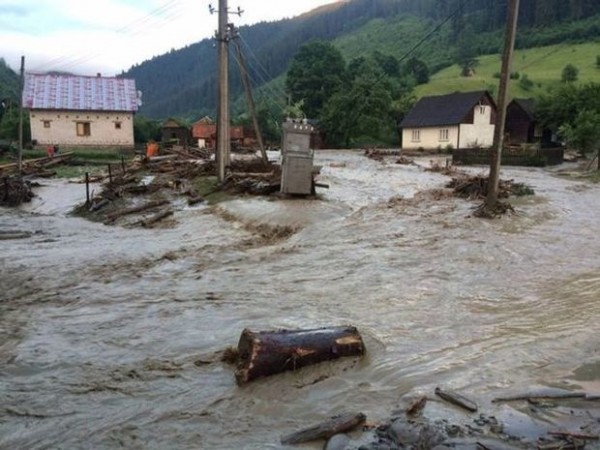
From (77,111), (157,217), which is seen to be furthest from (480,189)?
(77,111)

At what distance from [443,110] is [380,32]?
104 metres

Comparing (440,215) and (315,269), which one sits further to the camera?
(440,215)

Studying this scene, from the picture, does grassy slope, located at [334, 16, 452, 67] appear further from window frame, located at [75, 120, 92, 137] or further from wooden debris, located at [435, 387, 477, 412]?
wooden debris, located at [435, 387, 477, 412]

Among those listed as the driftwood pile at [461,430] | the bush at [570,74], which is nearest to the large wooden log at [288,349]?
the driftwood pile at [461,430]

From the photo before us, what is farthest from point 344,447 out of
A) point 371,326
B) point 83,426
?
point 371,326

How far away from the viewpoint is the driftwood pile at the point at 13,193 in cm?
2497

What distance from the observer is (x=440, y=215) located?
53.2ft

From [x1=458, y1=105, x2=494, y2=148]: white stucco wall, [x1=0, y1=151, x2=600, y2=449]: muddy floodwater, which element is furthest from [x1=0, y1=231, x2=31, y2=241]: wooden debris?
[x1=458, y1=105, x2=494, y2=148]: white stucco wall

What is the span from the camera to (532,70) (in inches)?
3487

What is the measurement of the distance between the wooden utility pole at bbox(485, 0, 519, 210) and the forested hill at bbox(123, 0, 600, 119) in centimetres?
5183

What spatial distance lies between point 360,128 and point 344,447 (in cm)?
5565

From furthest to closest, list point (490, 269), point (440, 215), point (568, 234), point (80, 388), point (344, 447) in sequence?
1. point (440, 215)
2. point (568, 234)
3. point (490, 269)
4. point (80, 388)
5. point (344, 447)

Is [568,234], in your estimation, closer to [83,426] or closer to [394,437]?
[394,437]

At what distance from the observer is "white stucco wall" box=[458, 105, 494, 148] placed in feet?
183
